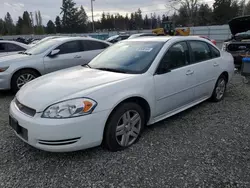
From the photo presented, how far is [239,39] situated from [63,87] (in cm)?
749

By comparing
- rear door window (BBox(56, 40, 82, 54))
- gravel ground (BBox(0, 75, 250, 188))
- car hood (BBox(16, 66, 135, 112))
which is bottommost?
gravel ground (BBox(0, 75, 250, 188))

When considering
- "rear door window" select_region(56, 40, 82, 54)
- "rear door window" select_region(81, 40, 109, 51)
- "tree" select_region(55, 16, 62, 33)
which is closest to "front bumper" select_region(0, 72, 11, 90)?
"rear door window" select_region(56, 40, 82, 54)

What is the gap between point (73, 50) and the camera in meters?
6.31

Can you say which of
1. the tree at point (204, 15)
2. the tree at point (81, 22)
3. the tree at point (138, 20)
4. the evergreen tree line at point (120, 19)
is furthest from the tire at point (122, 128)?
the tree at point (138, 20)

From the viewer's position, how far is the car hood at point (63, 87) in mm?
2561

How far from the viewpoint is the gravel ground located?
7.66ft

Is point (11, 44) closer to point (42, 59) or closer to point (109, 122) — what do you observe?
point (42, 59)

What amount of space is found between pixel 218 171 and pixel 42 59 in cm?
489

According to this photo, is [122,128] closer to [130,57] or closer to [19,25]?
[130,57]

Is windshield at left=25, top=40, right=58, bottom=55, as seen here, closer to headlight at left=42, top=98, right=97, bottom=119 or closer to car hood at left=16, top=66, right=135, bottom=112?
car hood at left=16, top=66, right=135, bottom=112

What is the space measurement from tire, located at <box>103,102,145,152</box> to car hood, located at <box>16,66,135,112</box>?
396 mm

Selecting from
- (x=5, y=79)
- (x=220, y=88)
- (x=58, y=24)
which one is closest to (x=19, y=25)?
(x=58, y=24)

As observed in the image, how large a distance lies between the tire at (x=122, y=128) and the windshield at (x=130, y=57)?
57 centimetres

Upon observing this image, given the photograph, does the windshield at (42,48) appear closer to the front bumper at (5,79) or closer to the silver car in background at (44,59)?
the silver car in background at (44,59)
